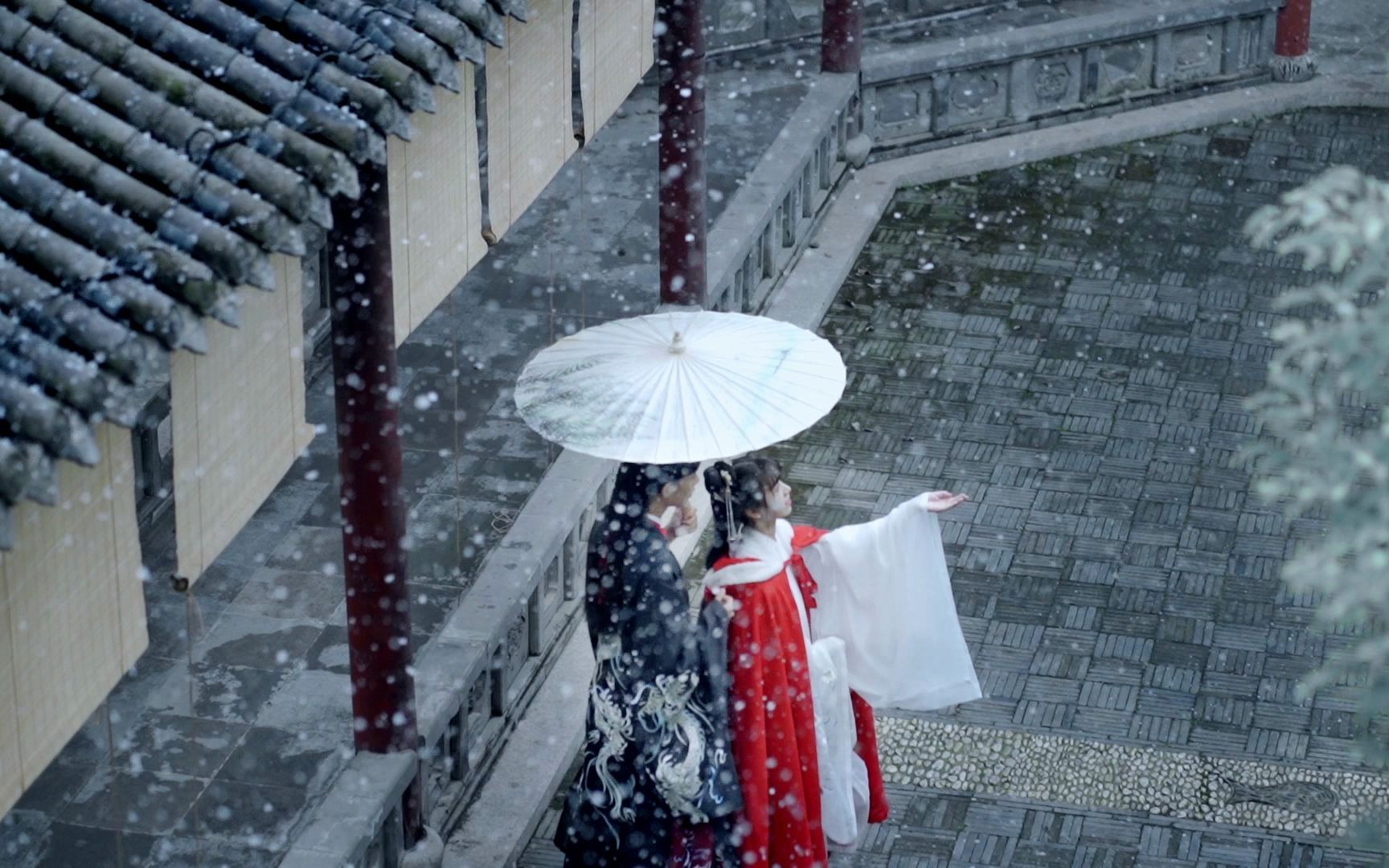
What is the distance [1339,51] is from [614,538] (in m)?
12.1

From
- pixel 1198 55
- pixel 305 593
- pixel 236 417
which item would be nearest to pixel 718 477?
pixel 236 417

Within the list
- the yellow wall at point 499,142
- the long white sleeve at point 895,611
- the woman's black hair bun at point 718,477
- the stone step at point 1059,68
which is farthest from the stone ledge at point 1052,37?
the woman's black hair bun at point 718,477

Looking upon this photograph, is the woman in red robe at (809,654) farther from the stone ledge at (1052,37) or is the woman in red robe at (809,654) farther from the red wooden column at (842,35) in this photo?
the stone ledge at (1052,37)

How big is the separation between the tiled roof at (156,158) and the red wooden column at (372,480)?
0.92 meters

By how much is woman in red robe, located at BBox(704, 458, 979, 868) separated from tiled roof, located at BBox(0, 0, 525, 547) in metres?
1.98

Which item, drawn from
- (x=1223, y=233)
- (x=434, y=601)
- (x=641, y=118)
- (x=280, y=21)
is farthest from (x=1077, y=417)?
(x=280, y=21)

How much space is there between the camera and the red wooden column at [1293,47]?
16328 millimetres

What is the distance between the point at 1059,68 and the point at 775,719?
9.10m

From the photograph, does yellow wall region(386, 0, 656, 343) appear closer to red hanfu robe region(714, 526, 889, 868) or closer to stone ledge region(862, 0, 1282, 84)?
red hanfu robe region(714, 526, 889, 868)

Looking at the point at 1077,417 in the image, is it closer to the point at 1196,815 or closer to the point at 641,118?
the point at 1196,815

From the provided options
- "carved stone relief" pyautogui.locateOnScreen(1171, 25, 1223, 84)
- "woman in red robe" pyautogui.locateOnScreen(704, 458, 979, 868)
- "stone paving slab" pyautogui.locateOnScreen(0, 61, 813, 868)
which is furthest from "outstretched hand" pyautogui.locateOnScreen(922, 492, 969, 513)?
"carved stone relief" pyautogui.locateOnScreen(1171, 25, 1223, 84)

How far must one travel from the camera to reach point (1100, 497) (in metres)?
10.9

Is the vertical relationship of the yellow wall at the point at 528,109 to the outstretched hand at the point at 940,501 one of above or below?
above

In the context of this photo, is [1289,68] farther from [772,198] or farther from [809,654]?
[809,654]
